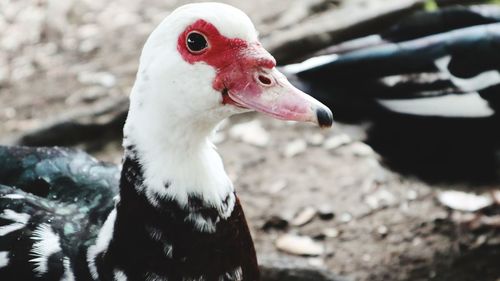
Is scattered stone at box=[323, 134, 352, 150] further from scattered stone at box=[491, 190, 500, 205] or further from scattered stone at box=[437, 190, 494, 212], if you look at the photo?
scattered stone at box=[491, 190, 500, 205]

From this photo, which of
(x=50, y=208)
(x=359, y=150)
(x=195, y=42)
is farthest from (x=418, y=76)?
(x=50, y=208)

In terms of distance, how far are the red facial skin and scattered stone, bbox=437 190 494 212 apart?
5.39 ft

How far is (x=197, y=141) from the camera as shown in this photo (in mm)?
1809

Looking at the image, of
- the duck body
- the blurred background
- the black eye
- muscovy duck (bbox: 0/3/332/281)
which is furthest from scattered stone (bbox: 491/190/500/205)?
the black eye

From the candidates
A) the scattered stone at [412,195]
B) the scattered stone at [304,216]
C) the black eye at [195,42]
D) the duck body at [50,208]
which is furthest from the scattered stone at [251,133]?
the black eye at [195,42]

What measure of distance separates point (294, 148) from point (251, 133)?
26cm

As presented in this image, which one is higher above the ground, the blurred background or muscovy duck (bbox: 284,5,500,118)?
muscovy duck (bbox: 284,5,500,118)

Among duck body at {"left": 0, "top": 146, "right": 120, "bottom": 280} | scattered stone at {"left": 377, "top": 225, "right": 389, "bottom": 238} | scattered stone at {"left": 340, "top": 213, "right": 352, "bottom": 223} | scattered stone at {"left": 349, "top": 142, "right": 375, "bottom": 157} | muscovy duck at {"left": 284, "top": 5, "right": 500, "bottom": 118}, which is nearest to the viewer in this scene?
duck body at {"left": 0, "top": 146, "right": 120, "bottom": 280}

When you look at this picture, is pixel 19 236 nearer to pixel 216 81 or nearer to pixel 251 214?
pixel 216 81

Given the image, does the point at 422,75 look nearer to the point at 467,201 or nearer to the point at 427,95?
the point at 427,95

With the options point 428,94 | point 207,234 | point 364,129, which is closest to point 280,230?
point 364,129

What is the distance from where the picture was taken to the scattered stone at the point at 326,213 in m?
3.24

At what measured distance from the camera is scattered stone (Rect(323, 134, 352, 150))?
3.69 m

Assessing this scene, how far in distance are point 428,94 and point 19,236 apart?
1487 millimetres
